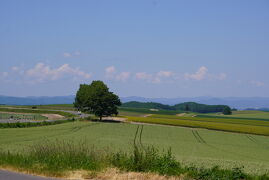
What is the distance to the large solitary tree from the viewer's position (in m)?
85.0

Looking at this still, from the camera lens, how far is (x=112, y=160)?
1121 centimetres

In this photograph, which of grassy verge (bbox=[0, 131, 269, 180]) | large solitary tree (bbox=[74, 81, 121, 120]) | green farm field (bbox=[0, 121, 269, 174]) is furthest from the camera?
large solitary tree (bbox=[74, 81, 121, 120])

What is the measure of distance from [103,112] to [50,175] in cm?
7592

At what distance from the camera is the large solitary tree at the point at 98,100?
85.0 meters

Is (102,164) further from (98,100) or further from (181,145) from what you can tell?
(98,100)

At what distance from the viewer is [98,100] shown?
279 feet

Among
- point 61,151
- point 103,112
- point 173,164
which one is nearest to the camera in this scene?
point 173,164

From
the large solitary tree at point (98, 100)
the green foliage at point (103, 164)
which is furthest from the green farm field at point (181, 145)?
the large solitary tree at point (98, 100)

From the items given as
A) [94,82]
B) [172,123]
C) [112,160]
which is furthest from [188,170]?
[94,82]

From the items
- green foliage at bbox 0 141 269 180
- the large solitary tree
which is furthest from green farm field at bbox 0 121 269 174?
the large solitary tree

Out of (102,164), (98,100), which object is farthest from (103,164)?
(98,100)

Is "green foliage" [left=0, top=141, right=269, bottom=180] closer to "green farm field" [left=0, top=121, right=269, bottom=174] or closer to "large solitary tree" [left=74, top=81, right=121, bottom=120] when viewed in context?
"green farm field" [left=0, top=121, right=269, bottom=174]

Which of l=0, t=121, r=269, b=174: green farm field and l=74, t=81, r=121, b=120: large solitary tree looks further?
l=74, t=81, r=121, b=120: large solitary tree

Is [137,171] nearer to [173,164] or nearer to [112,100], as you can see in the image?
[173,164]
